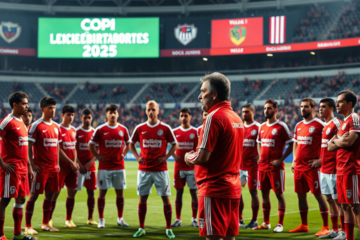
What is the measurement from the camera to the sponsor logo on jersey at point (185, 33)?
41938mm

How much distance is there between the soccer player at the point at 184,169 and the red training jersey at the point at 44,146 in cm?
248

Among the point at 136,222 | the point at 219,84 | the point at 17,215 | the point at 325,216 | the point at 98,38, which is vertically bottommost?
the point at 136,222

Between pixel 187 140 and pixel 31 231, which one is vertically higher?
pixel 187 140

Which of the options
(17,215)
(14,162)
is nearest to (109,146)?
(14,162)

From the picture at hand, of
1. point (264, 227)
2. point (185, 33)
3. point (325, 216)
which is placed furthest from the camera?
point (185, 33)

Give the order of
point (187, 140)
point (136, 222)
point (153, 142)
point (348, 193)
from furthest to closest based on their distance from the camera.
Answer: point (187, 140)
point (136, 222)
point (153, 142)
point (348, 193)

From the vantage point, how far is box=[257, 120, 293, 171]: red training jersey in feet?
29.3

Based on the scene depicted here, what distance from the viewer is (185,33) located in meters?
42.1

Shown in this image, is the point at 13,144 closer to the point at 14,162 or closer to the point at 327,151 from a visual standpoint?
the point at 14,162

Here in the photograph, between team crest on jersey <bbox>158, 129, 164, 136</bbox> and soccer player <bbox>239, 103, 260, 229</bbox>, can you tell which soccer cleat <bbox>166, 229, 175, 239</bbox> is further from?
soccer player <bbox>239, 103, 260, 229</bbox>

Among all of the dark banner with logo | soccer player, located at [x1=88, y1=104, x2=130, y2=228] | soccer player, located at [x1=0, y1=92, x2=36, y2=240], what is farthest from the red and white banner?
soccer player, located at [x1=0, y1=92, x2=36, y2=240]

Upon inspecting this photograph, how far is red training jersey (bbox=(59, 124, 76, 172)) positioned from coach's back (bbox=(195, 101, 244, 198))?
5.56 meters

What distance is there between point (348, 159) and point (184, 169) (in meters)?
3.80

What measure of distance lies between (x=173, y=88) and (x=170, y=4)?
8.87 metres
